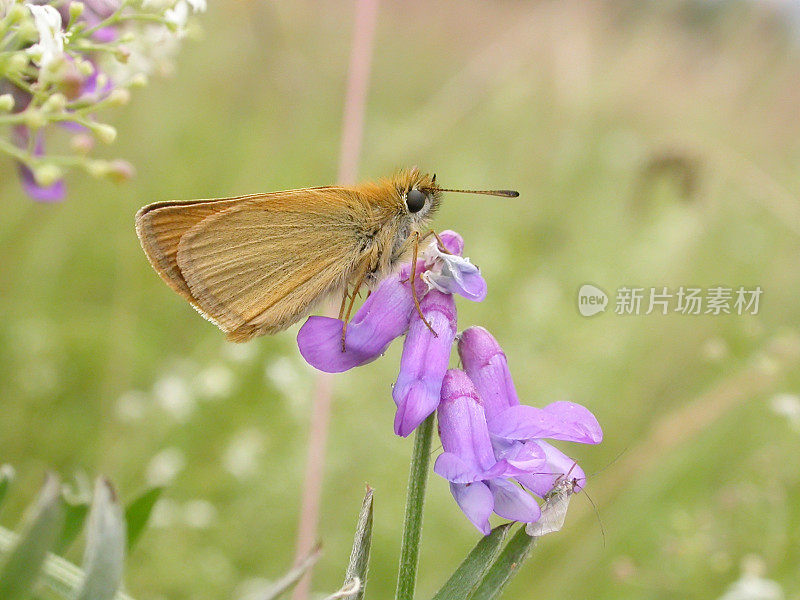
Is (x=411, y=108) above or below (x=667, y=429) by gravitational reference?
above

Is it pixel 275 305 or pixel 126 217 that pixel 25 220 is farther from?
pixel 275 305

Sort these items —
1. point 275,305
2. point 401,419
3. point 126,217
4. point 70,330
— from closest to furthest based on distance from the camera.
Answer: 1. point 401,419
2. point 275,305
3. point 70,330
4. point 126,217

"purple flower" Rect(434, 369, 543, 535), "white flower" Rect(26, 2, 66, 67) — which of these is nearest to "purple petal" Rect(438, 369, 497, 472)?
"purple flower" Rect(434, 369, 543, 535)

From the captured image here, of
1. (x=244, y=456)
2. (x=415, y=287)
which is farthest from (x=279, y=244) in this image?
(x=244, y=456)

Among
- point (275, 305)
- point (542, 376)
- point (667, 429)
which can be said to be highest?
point (542, 376)

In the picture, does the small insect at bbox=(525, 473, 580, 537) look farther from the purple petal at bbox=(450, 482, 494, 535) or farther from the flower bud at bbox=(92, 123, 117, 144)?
the flower bud at bbox=(92, 123, 117, 144)

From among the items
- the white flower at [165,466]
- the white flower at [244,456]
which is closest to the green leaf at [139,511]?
the white flower at [165,466]

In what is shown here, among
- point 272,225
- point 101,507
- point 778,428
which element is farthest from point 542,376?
point 101,507
